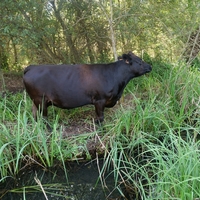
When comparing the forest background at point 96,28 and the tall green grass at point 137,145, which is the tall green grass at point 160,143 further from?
the forest background at point 96,28

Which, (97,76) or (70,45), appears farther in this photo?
(70,45)

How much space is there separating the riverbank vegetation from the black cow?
0.35 meters

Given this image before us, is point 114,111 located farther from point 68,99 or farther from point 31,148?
point 31,148

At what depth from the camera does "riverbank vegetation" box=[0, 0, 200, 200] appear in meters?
3.01

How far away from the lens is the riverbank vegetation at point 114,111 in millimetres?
3014

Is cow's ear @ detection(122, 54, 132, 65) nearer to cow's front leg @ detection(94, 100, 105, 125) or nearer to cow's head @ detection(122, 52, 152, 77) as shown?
cow's head @ detection(122, 52, 152, 77)

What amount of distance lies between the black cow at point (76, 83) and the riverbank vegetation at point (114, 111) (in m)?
0.35

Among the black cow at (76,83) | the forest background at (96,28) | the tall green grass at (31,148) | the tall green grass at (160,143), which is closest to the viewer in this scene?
the tall green grass at (160,143)

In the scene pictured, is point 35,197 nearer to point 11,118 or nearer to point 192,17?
point 11,118

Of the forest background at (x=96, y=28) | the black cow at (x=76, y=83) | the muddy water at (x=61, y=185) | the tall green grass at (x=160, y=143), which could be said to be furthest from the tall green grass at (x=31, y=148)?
the forest background at (x=96, y=28)

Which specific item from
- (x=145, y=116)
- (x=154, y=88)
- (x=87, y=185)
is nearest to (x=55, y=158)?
(x=87, y=185)

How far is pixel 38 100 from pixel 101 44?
3349mm

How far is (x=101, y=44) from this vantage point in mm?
7320

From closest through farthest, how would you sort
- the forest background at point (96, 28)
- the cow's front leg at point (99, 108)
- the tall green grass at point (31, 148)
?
the tall green grass at point (31, 148), the cow's front leg at point (99, 108), the forest background at point (96, 28)
